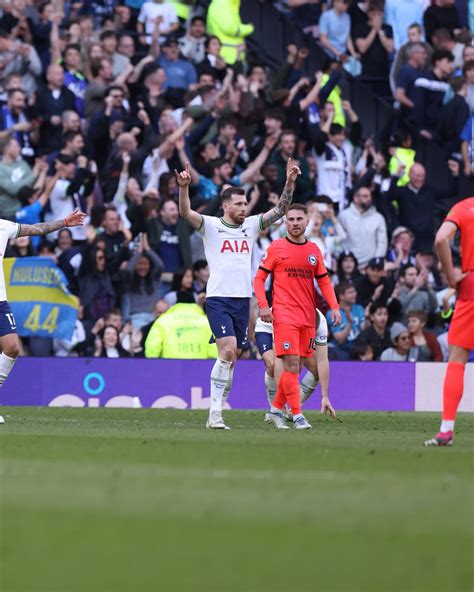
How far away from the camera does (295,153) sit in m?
23.7

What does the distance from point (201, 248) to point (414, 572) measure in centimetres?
1720

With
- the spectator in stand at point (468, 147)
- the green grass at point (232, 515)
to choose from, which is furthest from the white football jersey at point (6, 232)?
the spectator in stand at point (468, 147)

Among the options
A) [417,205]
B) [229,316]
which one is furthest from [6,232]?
[417,205]

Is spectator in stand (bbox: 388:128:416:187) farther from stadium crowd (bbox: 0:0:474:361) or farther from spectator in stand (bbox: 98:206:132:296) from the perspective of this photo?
spectator in stand (bbox: 98:206:132:296)

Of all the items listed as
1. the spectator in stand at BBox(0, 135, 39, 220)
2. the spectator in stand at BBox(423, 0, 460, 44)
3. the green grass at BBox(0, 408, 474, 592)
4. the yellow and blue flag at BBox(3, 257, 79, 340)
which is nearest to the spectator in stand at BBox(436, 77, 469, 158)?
the spectator in stand at BBox(423, 0, 460, 44)

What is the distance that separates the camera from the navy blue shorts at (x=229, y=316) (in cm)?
1455

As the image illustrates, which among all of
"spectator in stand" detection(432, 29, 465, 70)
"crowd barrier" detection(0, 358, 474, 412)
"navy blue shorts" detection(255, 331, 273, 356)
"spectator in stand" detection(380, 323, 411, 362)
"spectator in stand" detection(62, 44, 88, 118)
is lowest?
"crowd barrier" detection(0, 358, 474, 412)

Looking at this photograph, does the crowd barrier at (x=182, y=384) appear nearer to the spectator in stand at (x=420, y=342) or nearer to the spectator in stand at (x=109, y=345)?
the spectator in stand at (x=109, y=345)

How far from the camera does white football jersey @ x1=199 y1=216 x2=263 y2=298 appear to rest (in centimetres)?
1469

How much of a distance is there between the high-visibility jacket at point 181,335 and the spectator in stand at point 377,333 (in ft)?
8.04

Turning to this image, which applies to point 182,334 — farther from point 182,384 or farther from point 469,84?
point 469,84

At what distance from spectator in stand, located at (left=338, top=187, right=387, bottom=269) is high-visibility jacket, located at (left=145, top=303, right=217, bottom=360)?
3404 millimetres

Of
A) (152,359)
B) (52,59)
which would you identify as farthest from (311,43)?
(152,359)

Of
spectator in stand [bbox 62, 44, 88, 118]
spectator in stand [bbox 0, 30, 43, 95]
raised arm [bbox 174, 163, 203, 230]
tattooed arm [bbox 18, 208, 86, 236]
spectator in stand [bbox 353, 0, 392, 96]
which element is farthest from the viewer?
spectator in stand [bbox 353, 0, 392, 96]
